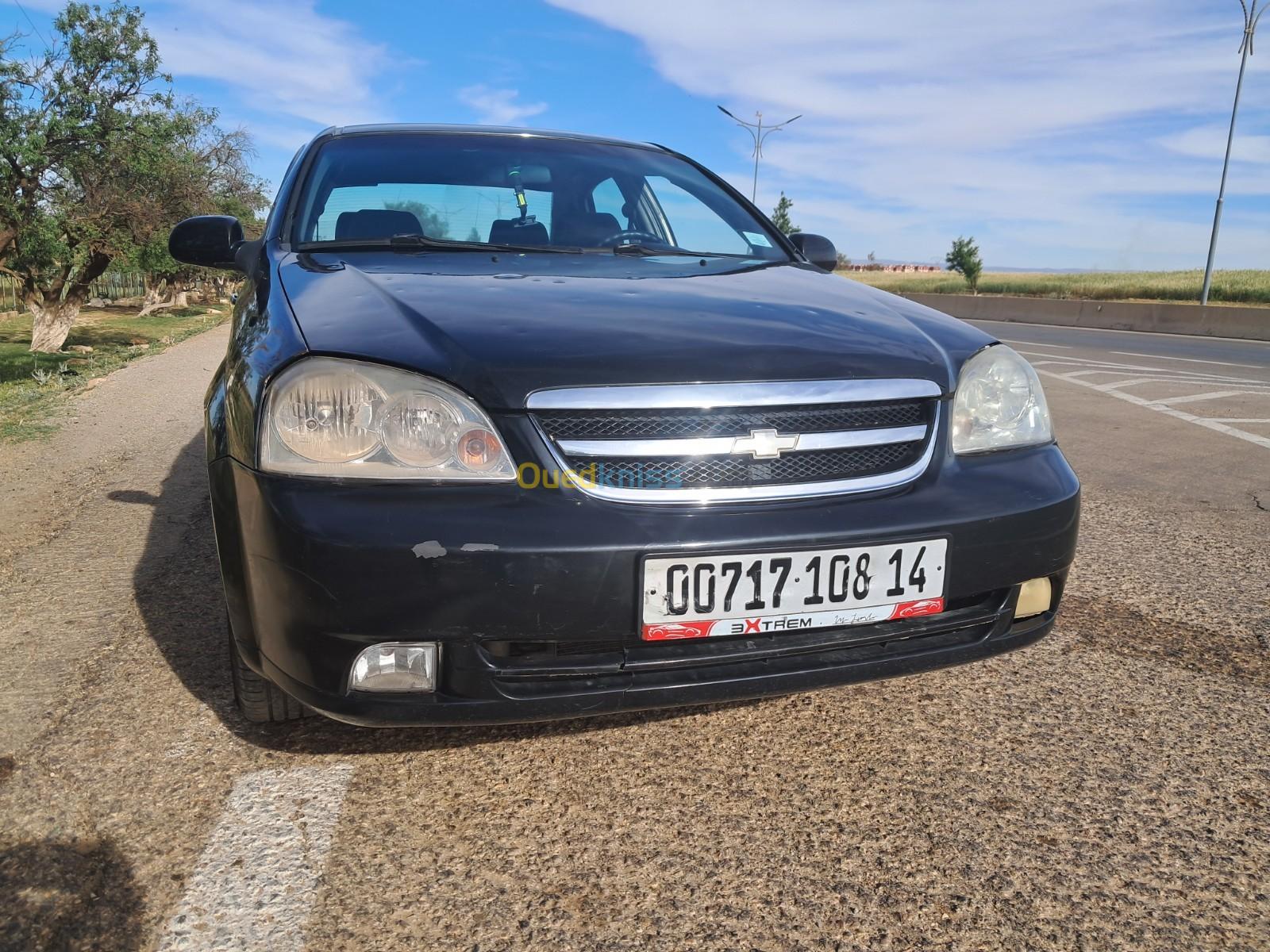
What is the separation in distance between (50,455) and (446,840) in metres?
4.60

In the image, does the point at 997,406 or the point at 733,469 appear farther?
Answer: the point at 997,406

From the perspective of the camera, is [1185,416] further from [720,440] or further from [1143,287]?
[1143,287]

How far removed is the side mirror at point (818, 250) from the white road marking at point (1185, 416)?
11.9ft

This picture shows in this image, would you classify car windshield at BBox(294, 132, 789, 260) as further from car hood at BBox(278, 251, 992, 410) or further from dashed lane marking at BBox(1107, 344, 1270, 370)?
dashed lane marking at BBox(1107, 344, 1270, 370)

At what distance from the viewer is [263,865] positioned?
175cm

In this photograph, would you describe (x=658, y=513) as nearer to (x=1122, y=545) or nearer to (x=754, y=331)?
(x=754, y=331)

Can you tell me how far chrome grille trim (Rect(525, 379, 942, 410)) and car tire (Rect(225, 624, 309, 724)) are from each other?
0.85 m

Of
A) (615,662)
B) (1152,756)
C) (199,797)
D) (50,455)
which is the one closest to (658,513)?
(615,662)

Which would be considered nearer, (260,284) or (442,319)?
(442,319)

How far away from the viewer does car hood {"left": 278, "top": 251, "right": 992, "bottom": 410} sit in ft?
6.08

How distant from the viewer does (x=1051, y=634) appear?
9.51 ft

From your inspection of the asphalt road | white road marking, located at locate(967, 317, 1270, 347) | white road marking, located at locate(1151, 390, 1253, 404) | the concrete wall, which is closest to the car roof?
the asphalt road

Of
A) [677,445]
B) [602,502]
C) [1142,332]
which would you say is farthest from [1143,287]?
[602,502]

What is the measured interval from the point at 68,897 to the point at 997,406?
199 cm
